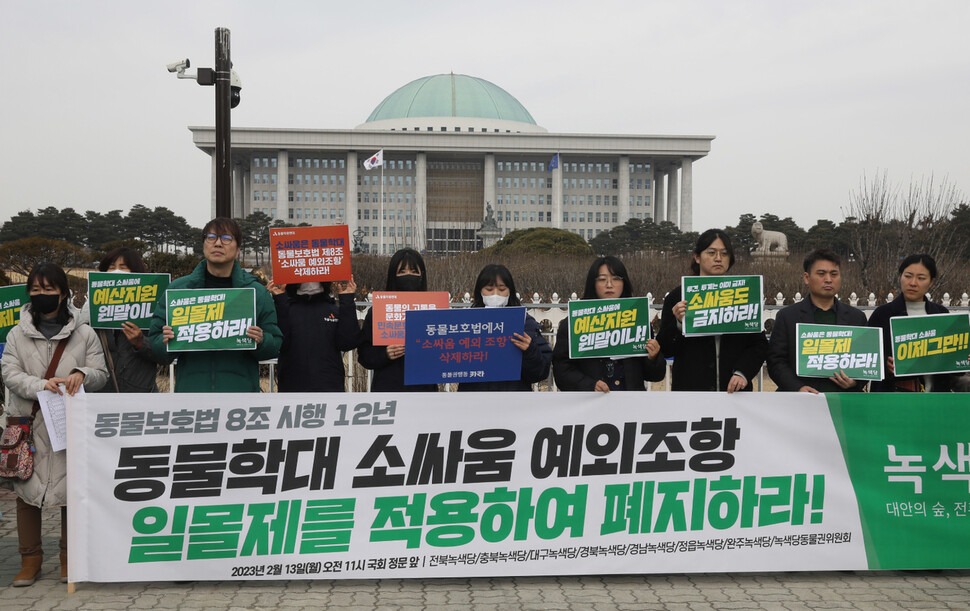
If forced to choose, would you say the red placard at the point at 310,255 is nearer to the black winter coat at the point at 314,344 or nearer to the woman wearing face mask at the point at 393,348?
the black winter coat at the point at 314,344

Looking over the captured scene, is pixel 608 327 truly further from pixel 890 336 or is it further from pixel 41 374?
pixel 41 374

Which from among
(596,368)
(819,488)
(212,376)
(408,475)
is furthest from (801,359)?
(212,376)

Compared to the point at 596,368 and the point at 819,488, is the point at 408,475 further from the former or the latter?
the point at 819,488

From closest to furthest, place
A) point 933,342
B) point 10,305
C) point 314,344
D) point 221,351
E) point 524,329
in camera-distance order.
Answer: point 221,351, point 524,329, point 933,342, point 314,344, point 10,305

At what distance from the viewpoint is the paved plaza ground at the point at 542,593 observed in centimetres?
440

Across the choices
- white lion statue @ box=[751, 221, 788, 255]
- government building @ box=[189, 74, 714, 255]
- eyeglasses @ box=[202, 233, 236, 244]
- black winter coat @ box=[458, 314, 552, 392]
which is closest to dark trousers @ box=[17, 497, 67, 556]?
eyeglasses @ box=[202, 233, 236, 244]

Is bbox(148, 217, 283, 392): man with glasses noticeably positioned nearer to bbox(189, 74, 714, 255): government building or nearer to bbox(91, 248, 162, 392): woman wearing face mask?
bbox(91, 248, 162, 392): woman wearing face mask

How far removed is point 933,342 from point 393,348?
3345mm

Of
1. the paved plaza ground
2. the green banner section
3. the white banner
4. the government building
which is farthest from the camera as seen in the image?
the government building

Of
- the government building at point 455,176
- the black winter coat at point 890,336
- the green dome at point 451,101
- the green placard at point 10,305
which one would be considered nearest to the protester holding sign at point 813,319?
the black winter coat at point 890,336

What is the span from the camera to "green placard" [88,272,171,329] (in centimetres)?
549

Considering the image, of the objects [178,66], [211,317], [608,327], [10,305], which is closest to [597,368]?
[608,327]

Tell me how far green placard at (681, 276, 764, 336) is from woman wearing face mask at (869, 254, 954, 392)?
0.88m

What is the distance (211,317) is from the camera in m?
4.86
